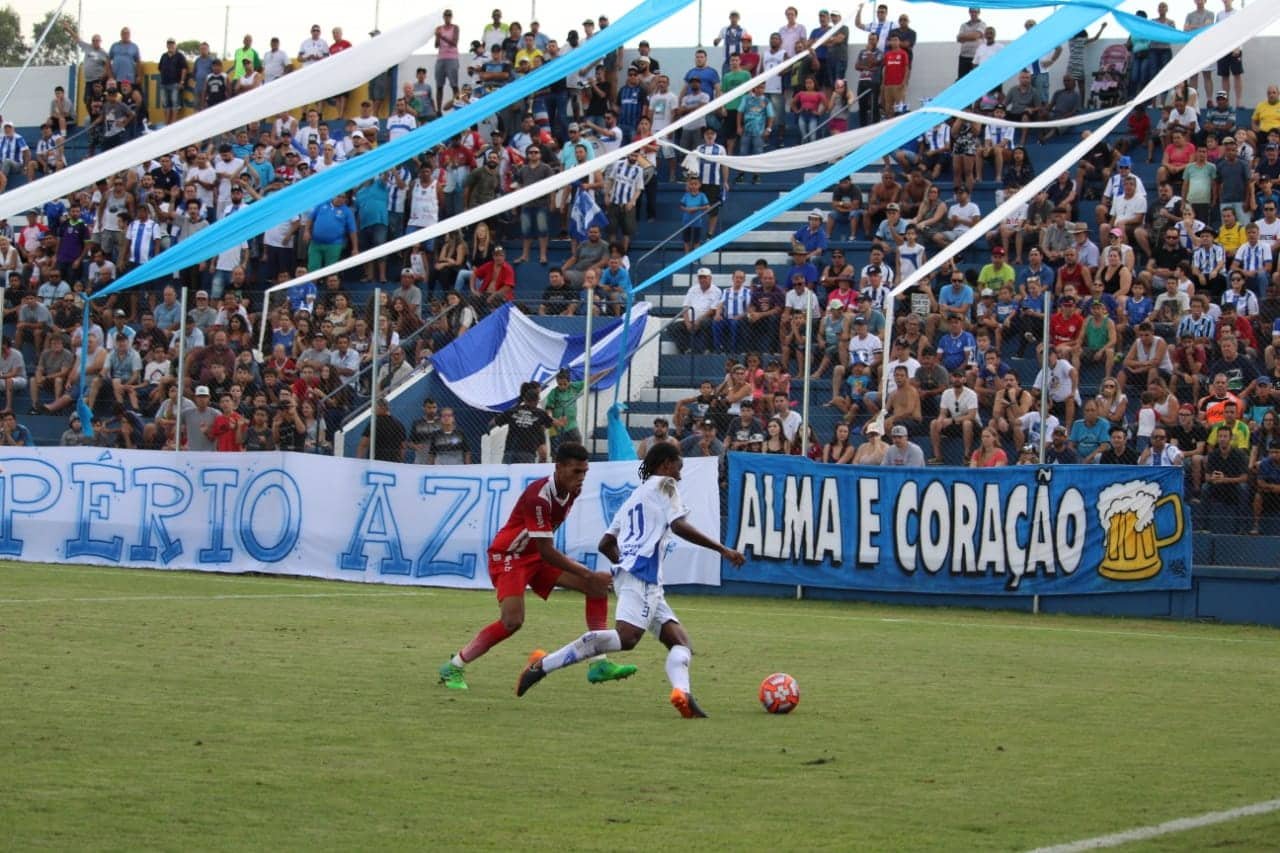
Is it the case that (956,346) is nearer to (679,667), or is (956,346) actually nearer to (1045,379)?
(1045,379)

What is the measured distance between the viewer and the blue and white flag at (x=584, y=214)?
28.1 meters

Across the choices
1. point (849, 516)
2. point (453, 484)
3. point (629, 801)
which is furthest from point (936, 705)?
point (453, 484)

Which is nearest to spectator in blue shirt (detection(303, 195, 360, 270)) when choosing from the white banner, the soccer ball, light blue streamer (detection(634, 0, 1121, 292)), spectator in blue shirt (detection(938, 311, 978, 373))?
the white banner

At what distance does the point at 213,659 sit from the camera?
12.8 m

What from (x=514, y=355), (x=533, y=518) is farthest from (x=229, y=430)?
(x=533, y=518)

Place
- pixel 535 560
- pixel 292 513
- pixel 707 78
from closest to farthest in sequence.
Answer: pixel 535 560, pixel 292 513, pixel 707 78

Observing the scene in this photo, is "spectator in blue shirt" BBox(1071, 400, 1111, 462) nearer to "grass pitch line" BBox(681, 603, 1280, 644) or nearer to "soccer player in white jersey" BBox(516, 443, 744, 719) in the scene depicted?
"grass pitch line" BBox(681, 603, 1280, 644)

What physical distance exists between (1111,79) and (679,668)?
63.0 ft

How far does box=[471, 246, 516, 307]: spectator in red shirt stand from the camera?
87.9 ft

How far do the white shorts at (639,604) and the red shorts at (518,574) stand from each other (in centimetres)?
79

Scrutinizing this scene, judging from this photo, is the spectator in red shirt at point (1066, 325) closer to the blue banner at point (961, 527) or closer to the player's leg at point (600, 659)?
the blue banner at point (961, 527)

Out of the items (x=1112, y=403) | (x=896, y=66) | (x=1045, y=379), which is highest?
(x=896, y=66)

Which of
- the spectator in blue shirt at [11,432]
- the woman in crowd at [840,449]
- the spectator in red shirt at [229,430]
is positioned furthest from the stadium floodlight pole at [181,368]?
the woman in crowd at [840,449]

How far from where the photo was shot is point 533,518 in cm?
1145
